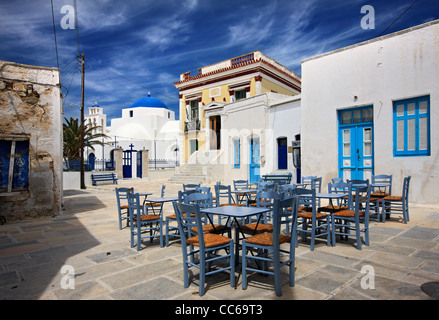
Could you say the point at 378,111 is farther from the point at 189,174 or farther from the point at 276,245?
the point at 189,174

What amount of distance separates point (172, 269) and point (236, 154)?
12.3 m

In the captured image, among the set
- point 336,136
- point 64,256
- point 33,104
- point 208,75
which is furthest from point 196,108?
point 64,256

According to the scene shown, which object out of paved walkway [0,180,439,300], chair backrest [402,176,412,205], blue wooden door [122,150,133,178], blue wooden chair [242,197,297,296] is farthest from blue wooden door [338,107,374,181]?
blue wooden door [122,150,133,178]

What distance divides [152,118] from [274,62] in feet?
70.4

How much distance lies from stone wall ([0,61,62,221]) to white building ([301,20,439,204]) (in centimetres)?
814

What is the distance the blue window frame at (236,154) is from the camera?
51.6ft

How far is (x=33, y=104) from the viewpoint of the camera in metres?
7.66

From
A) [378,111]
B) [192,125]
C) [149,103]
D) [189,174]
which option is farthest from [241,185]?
[149,103]

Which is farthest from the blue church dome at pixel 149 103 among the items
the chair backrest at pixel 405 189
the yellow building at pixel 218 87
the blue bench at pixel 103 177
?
the chair backrest at pixel 405 189

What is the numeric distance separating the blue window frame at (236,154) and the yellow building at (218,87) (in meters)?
4.08

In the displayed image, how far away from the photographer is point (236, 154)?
15922mm

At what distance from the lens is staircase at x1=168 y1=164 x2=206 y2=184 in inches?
694

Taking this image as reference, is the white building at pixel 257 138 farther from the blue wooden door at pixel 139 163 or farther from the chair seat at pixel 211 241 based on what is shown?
the chair seat at pixel 211 241
